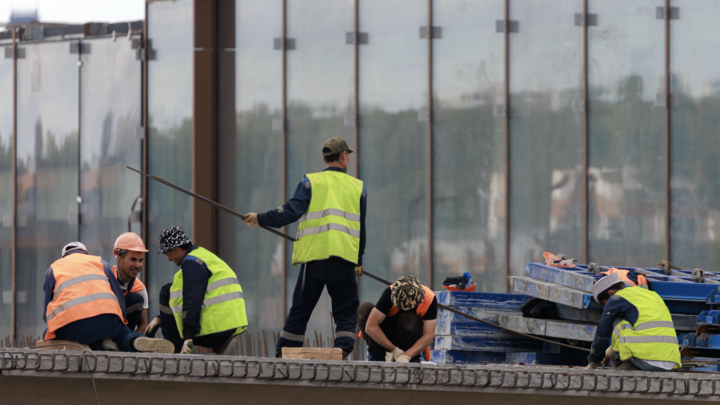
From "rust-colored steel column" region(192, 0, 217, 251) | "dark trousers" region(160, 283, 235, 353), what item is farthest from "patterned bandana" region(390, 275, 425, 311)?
"rust-colored steel column" region(192, 0, 217, 251)

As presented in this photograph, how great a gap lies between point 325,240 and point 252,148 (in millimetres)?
6037

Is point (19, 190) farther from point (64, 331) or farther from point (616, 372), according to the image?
point (616, 372)

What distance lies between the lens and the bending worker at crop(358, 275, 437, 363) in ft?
23.6

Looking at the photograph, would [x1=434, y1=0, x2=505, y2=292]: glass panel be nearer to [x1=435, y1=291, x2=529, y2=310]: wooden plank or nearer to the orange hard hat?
[x1=435, y1=291, x2=529, y2=310]: wooden plank

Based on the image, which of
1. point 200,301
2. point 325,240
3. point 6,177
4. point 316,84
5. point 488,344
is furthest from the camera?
point 6,177

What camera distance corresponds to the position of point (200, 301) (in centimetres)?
Answer: 666

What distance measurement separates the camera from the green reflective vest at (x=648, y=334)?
6.99m

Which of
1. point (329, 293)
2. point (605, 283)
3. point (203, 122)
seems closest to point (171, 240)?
point (329, 293)

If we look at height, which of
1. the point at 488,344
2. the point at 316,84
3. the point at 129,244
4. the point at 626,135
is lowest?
the point at 488,344

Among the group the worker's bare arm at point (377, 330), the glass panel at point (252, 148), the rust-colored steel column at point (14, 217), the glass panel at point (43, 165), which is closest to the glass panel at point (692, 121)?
the glass panel at point (252, 148)

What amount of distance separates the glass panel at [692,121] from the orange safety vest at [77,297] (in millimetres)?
8252

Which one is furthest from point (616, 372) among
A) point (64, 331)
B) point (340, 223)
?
point (64, 331)

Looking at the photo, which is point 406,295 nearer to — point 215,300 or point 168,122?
point 215,300

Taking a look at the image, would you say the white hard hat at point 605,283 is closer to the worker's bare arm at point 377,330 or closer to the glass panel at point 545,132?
the worker's bare arm at point 377,330
